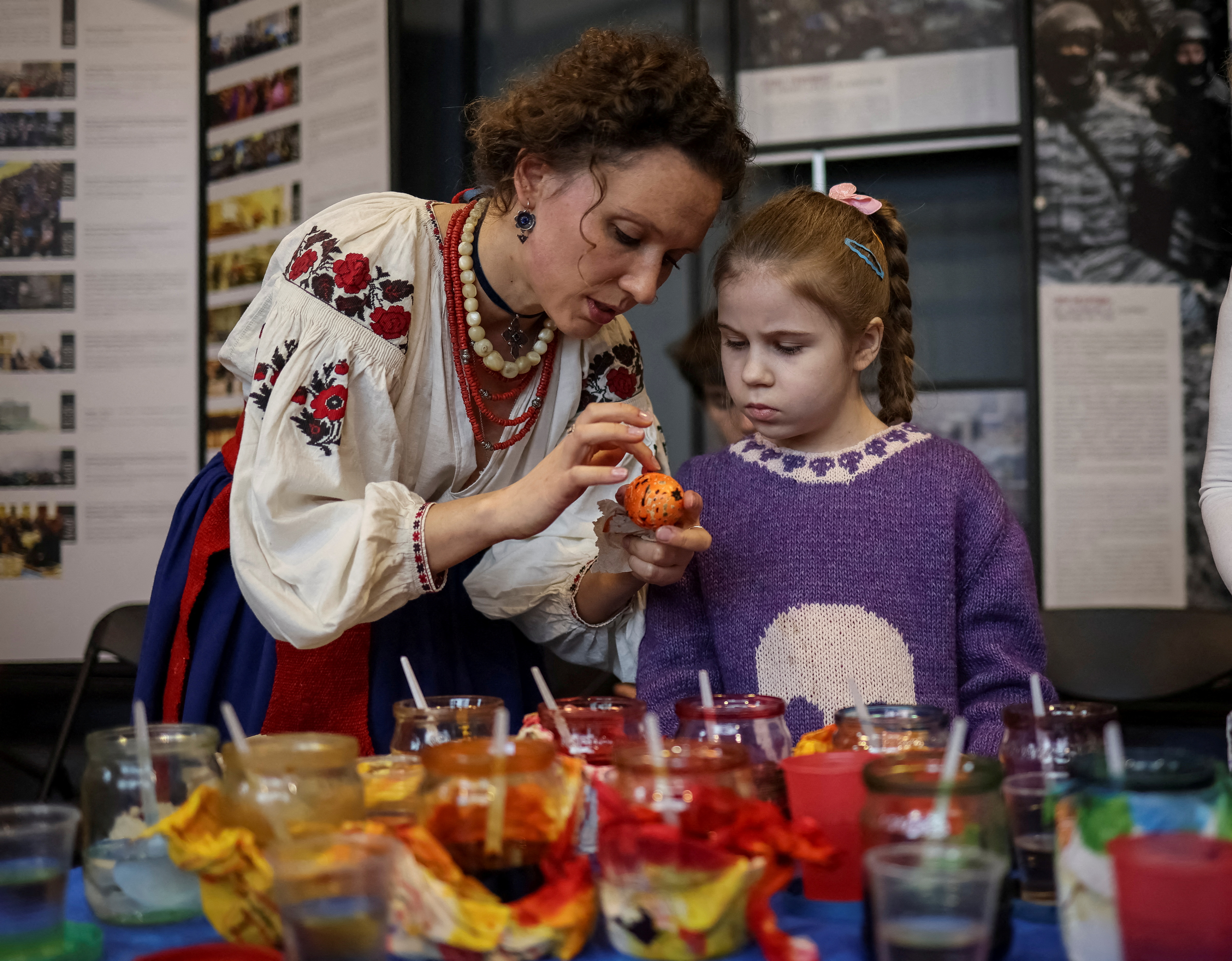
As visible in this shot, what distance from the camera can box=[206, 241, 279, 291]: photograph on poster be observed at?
416 centimetres

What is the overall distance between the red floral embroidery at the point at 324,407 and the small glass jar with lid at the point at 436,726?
544mm

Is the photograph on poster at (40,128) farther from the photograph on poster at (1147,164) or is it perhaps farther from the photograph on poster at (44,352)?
the photograph on poster at (1147,164)

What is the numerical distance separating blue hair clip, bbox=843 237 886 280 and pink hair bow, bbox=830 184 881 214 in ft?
0.31

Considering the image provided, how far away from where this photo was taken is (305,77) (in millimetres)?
4148

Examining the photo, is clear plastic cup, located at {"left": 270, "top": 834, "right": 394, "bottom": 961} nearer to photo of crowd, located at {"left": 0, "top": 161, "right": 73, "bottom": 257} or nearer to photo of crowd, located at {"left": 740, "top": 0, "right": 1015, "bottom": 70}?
photo of crowd, located at {"left": 740, "top": 0, "right": 1015, "bottom": 70}

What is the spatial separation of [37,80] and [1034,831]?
14.3ft

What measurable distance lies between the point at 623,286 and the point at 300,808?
92 cm

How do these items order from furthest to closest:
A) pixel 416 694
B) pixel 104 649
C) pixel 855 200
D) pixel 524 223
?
pixel 104 649, pixel 855 200, pixel 524 223, pixel 416 694

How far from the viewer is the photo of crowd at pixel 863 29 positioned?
396 cm

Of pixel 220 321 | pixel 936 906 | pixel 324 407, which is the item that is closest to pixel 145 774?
pixel 936 906

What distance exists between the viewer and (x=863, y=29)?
4.04 m

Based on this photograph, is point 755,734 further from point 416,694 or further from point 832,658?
point 832,658

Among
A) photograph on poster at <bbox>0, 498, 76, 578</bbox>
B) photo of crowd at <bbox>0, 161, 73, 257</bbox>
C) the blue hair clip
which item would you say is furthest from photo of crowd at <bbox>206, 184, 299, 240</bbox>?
the blue hair clip

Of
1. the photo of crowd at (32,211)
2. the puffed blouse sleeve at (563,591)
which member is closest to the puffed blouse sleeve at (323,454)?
the puffed blouse sleeve at (563,591)
